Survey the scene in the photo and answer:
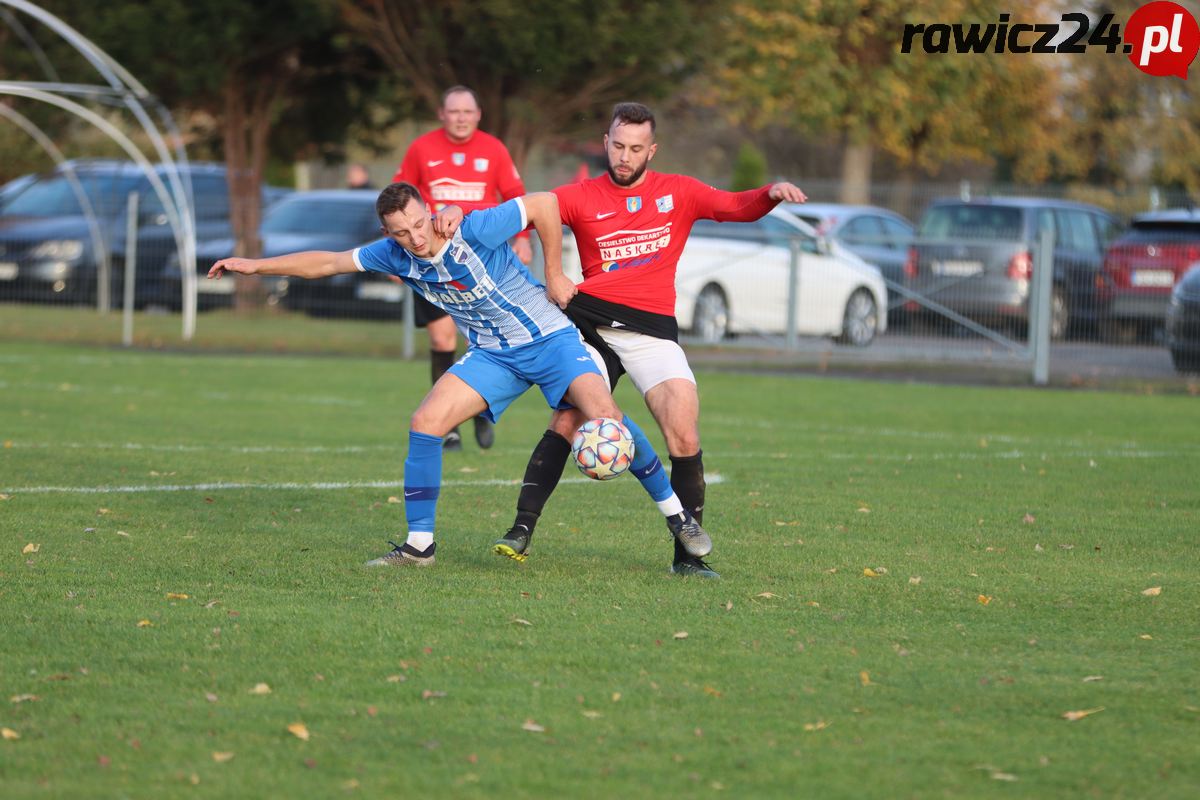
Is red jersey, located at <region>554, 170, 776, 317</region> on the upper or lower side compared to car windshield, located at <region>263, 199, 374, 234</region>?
lower

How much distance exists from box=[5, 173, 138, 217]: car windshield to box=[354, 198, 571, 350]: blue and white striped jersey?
18.6 m

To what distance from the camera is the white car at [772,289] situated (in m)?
19.9

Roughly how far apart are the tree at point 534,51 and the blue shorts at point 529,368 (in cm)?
1599

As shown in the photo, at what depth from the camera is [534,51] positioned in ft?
74.3

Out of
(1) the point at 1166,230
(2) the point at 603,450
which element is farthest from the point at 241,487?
(1) the point at 1166,230

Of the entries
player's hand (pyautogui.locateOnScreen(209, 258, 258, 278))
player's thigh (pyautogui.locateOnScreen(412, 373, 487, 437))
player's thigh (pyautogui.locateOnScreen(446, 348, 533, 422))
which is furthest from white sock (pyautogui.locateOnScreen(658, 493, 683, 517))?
player's hand (pyautogui.locateOnScreen(209, 258, 258, 278))

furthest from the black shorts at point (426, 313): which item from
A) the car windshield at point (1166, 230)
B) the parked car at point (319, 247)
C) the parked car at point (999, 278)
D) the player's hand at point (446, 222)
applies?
the car windshield at point (1166, 230)

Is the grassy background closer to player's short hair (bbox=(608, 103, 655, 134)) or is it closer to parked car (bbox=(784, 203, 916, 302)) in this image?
player's short hair (bbox=(608, 103, 655, 134))

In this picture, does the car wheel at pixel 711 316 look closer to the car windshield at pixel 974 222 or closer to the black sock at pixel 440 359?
the car windshield at pixel 974 222

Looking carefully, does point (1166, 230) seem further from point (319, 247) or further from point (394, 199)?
point (394, 199)

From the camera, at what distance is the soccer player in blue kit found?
677 cm

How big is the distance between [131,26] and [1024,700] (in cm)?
2079

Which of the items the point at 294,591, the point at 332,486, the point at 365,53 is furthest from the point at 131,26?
the point at 294,591

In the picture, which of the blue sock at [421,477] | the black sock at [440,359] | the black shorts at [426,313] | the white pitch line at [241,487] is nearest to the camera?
the blue sock at [421,477]
